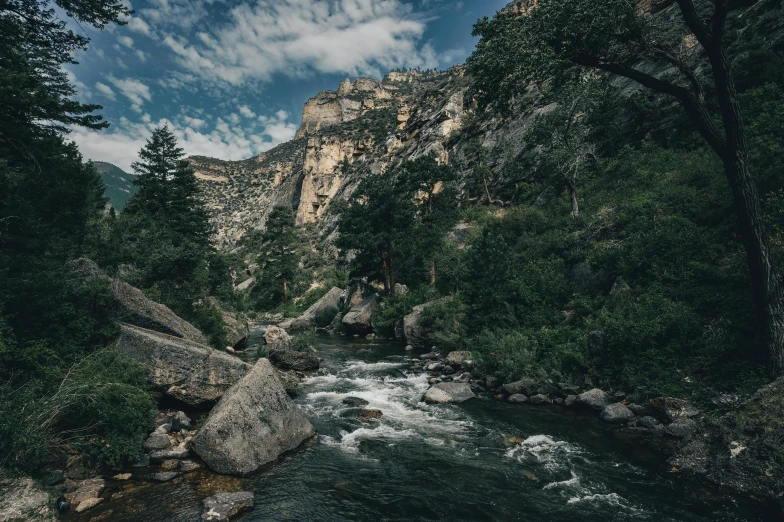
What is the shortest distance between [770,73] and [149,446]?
38.0 metres

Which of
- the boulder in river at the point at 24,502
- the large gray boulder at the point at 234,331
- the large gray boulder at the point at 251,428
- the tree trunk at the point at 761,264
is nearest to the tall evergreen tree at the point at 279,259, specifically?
the large gray boulder at the point at 234,331

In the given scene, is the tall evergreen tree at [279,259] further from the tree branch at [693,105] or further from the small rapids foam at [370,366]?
the tree branch at [693,105]

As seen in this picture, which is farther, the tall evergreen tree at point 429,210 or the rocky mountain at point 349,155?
the rocky mountain at point 349,155

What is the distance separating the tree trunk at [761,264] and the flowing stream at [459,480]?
4311mm

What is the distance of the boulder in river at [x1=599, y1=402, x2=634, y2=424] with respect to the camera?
11078mm

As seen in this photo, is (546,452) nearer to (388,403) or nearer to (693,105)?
(388,403)

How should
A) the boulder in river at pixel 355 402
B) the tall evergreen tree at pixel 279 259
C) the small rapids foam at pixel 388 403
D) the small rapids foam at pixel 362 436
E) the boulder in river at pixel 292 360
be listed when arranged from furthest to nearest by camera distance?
1. the tall evergreen tree at pixel 279 259
2. the boulder in river at pixel 292 360
3. the boulder in river at pixel 355 402
4. the small rapids foam at pixel 388 403
5. the small rapids foam at pixel 362 436

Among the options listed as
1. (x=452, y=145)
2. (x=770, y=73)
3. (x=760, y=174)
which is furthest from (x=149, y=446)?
(x=452, y=145)

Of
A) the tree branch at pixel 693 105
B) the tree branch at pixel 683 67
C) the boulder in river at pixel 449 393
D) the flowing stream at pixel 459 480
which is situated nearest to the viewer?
the flowing stream at pixel 459 480

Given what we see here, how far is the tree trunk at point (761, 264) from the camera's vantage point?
29.3 ft

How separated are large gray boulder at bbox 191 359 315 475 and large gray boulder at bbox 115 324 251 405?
2.25m

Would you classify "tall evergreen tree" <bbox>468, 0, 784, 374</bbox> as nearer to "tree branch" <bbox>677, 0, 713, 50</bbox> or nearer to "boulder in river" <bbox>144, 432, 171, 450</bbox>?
"tree branch" <bbox>677, 0, 713, 50</bbox>

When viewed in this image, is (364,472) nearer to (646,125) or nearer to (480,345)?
(480,345)

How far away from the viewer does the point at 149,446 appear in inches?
359
